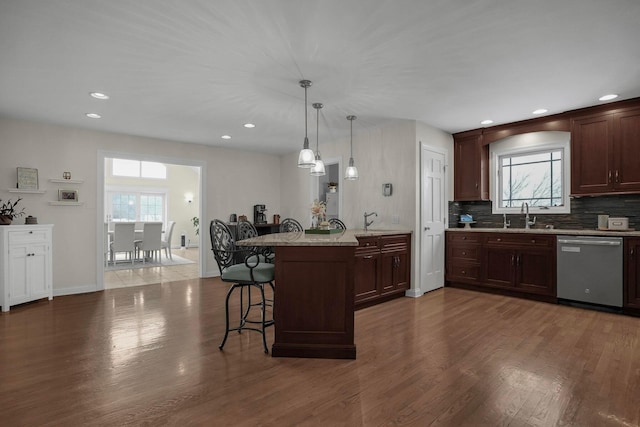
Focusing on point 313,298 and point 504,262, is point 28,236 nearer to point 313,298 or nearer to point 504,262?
point 313,298

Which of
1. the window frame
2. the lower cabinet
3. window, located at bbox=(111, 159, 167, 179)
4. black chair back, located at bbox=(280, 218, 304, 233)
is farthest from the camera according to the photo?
window, located at bbox=(111, 159, 167, 179)

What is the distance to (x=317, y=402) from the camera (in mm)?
1967

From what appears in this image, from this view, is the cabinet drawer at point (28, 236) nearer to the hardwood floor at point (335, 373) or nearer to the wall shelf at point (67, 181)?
the wall shelf at point (67, 181)

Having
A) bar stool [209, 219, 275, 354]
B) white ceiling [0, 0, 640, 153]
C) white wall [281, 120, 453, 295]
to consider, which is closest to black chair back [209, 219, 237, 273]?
bar stool [209, 219, 275, 354]

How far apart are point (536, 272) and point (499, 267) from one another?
0.45 metres

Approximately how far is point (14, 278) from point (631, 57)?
680 centimetres

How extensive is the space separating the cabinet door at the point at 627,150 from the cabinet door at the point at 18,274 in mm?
7309

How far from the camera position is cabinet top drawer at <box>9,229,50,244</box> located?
4004 millimetres

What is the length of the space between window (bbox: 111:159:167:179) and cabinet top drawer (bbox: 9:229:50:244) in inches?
252

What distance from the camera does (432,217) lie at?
4.92 m

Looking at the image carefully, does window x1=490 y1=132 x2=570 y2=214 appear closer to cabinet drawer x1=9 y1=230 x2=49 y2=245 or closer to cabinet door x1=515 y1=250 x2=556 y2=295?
cabinet door x1=515 y1=250 x2=556 y2=295

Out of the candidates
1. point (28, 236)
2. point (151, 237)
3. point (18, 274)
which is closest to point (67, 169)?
point (28, 236)

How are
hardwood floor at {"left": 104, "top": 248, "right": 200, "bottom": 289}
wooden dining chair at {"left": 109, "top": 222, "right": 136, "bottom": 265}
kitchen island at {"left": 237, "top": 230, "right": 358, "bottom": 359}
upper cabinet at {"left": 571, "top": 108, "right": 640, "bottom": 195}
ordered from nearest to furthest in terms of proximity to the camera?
kitchen island at {"left": 237, "top": 230, "right": 358, "bottom": 359}, upper cabinet at {"left": 571, "top": 108, "right": 640, "bottom": 195}, hardwood floor at {"left": 104, "top": 248, "right": 200, "bottom": 289}, wooden dining chair at {"left": 109, "top": 222, "right": 136, "bottom": 265}

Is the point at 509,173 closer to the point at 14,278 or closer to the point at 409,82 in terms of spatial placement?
the point at 409,82
